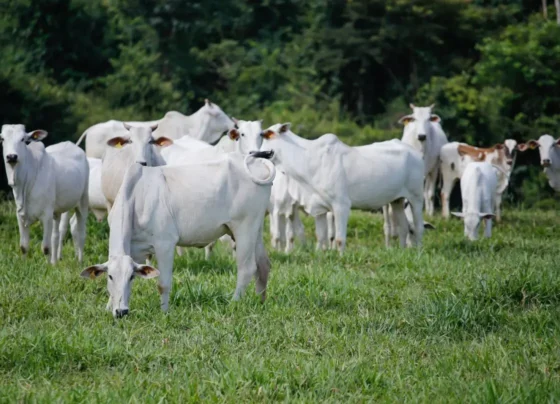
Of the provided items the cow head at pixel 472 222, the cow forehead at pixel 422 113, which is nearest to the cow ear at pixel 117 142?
the cow head at pixel 472 222

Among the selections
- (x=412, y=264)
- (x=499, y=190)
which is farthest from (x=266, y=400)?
(x=499, y=190)

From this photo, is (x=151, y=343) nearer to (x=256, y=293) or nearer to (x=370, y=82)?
(x=256, y=293)

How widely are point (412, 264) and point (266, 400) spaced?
550 centimetres

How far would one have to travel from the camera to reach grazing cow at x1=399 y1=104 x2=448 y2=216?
1858cm

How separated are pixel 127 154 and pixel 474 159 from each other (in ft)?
30.1

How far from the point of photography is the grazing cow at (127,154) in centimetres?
1091

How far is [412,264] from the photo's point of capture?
11.5m

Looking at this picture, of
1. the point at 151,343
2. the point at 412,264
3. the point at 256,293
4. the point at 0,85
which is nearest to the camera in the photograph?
the point at 151,343

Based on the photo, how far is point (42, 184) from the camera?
12.1 m

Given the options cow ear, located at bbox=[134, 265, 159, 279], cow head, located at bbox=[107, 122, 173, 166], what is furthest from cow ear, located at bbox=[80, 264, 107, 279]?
cow head, located at bbox=[107, 122, 173, 166]

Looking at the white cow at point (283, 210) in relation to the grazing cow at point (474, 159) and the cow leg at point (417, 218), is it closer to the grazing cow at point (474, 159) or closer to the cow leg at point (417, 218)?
Result: the cow leg at point (417, 218)

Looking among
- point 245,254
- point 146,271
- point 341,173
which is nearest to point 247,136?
point 341,173

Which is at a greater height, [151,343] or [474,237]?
[151,343]

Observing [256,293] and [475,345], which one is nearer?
[475,345]
